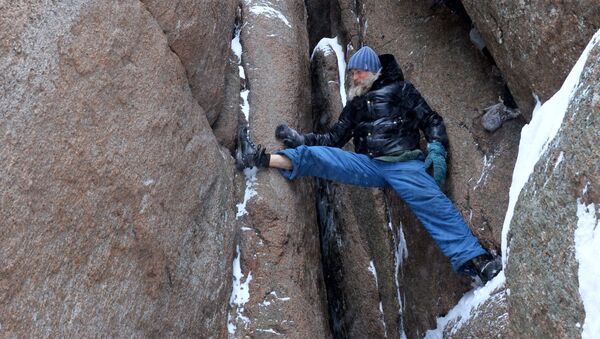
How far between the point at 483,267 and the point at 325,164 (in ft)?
5.98

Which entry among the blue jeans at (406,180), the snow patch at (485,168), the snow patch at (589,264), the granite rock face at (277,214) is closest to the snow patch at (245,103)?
the granite rock face at (277,214)

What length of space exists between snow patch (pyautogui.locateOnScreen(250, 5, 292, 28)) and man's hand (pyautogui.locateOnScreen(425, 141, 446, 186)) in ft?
8.92

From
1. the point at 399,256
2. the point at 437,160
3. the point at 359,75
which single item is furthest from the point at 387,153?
the point at 399,256

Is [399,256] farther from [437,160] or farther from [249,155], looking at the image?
[249,155]

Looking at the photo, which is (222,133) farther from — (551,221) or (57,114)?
(551,221)

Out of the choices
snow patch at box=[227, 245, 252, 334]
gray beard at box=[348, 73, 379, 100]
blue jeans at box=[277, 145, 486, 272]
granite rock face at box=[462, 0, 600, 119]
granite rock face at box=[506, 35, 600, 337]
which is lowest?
snow patch at box=[227, 245, 252, 334]

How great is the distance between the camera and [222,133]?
7.44 metres

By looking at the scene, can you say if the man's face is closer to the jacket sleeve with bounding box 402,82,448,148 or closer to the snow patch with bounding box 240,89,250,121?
the jacket sleeve with bounding box 402,82,448,148

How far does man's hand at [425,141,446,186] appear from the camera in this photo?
739cm

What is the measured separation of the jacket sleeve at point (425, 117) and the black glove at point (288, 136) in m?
1.19

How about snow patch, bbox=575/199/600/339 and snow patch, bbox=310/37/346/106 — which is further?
snow patch, bbox=310/37/346/106

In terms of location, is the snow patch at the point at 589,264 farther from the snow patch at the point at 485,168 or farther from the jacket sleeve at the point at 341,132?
the jacket sleeve at the point at 341,132

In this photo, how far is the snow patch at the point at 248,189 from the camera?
711cm

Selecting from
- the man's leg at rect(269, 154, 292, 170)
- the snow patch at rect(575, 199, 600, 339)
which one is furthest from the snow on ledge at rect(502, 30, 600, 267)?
the man's leg at rect(269, 154, 292, 170)
